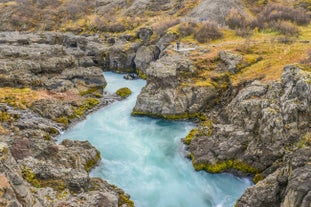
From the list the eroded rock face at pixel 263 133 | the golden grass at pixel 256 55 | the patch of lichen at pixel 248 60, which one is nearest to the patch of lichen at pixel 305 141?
the eroded rock face at pixel 263 133

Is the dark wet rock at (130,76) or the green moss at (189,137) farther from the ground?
the green moss at (189,137)

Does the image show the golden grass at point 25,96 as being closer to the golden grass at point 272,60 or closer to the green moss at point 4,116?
the green moss at point 4,116

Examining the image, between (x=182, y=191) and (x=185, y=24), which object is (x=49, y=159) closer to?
(x=182, y=191)

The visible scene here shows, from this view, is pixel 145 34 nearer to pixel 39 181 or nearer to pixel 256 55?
pixel 256 55

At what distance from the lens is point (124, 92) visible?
202 ft

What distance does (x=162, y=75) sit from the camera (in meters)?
51.6

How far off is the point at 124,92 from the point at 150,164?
86.6 ft

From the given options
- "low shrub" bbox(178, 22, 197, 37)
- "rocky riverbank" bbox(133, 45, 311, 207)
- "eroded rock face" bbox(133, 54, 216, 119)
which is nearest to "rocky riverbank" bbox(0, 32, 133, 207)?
"eroded rock face" bbox(133, 54, 216, 119)

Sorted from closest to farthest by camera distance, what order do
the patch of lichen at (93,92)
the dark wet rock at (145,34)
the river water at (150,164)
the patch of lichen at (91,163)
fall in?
the river water at (150,164), the patch of lichen at (91,163), the patch of lichen at (93,92), the dark wet rock at (145,34)

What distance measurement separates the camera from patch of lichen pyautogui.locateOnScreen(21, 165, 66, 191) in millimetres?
25389

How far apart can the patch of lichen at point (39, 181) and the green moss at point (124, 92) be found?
1371 inches

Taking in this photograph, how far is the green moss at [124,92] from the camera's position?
60.8 meters

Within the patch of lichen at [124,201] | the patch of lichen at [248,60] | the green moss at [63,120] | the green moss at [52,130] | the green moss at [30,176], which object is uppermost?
the green moss at [30,176]

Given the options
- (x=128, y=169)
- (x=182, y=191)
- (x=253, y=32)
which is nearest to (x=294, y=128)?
(x=182, y=191)
